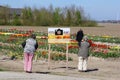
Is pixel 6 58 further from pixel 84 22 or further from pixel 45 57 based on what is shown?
pixel 84 22

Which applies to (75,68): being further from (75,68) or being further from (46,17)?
(46,17)

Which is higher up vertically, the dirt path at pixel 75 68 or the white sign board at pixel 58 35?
the white sign board at pixel 58 35

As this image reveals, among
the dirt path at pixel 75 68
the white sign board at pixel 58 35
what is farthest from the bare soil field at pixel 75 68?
the white sign board at pixel 58 35

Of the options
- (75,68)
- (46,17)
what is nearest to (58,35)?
(75,68)

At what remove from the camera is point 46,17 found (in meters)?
107

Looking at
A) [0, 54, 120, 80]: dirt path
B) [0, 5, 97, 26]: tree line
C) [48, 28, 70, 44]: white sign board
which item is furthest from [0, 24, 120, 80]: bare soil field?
[0, 5, 97, 26]: tree line

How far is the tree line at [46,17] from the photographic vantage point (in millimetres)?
106875

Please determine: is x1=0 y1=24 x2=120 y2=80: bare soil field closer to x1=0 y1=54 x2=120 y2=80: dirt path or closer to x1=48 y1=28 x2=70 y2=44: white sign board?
x1=0 y1=54 x2=120 y2=80: dirt path

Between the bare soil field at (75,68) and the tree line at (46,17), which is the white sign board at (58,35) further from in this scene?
the tree line at (46,17)

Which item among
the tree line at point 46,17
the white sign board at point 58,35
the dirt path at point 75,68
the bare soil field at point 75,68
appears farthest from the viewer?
the tree line at point 46,17

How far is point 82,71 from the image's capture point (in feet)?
62.5

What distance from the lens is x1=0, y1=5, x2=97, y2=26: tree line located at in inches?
4208

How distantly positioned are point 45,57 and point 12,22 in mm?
84325

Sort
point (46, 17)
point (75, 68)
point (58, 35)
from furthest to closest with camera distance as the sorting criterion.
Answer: point (46, 17) < point (75, 68) < point (58, 35)
